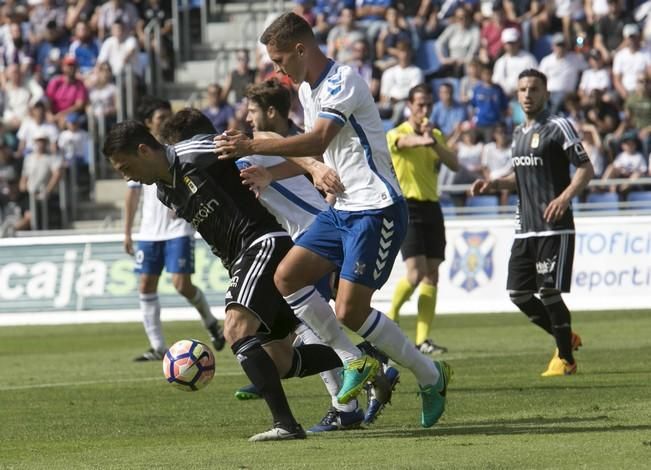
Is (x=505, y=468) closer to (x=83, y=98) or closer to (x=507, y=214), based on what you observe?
(x=507, y=214)

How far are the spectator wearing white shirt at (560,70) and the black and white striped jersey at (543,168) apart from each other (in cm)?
1281

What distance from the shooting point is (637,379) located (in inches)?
449

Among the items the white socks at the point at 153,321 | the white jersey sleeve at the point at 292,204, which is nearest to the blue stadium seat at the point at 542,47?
the white socks at the point at 153,321

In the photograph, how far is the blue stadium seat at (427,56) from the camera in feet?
89.2

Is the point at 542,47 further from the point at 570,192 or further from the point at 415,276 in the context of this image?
the point at 570,192

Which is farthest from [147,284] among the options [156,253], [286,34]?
[286,34]

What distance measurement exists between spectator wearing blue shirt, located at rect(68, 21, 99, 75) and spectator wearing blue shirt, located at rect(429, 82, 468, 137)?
9060 millimetres

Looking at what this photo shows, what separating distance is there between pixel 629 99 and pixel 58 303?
395 inches

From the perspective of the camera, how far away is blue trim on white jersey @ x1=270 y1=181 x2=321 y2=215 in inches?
385

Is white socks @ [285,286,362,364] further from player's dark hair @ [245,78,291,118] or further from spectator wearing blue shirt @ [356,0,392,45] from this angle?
spectator wearing blue shirt @ [356,0,392,45]

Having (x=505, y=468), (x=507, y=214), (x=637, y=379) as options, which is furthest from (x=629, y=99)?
(x=505, y=468)

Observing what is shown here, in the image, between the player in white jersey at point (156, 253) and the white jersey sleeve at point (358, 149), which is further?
the player in white jersey at point (156, 253)

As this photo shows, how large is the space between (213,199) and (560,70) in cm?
1724

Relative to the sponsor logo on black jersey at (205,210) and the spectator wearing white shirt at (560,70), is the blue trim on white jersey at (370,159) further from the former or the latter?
the spectator wearing white shirt at (560,70)
